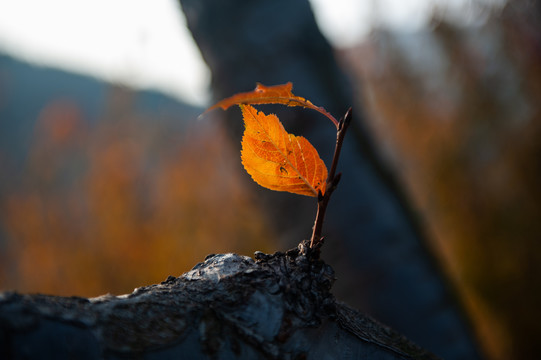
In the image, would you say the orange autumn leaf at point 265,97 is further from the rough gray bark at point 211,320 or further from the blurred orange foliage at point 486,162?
the blurred orange foliage at point 486,162

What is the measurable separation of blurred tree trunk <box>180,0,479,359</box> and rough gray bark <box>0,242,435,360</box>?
2.70ft

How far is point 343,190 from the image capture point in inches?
48.6

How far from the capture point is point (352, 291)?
1289 millimetres

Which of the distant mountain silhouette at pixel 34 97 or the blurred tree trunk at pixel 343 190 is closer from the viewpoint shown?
the blurred tree trunk at pixel 343 190

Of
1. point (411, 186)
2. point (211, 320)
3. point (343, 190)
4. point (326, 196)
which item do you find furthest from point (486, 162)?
point (211, 320)

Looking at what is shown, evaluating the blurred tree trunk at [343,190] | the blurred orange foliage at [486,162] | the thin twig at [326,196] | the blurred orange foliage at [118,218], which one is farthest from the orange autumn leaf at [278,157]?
the blurred orange foliage at [118,218]

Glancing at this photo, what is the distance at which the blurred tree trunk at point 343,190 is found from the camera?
1.20 meters

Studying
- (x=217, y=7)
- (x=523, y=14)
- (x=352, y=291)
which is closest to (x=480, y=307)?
(x=352, y=291)

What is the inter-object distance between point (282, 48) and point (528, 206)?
7.95 feet

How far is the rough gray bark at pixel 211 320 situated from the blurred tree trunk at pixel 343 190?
82cm

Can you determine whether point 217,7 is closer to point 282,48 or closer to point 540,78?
point 282,48

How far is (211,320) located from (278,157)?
0.19m

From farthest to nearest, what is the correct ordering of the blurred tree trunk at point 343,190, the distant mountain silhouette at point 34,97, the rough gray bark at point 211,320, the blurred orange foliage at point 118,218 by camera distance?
the distant mountain silhouette at point 34,97
the blurred orange foliage at point 118,218
the blurred tree trunk at point 343,190
the rough gray bark at point 211,320

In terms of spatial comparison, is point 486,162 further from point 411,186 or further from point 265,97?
point 265,97
